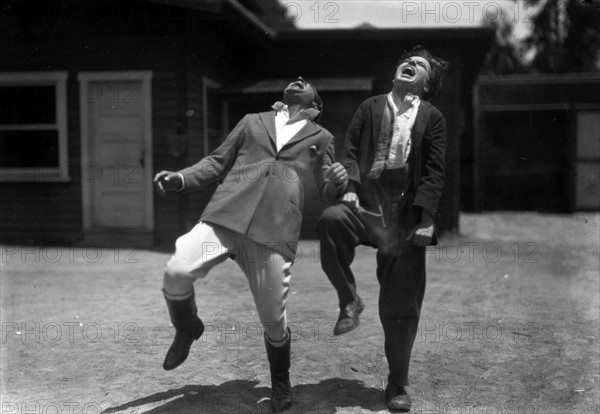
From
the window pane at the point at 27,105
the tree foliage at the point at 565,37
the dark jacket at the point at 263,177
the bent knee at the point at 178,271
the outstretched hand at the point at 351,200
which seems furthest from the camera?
the tree foliage at the point at 565,37

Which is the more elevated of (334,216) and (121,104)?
(121,104)

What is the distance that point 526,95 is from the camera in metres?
17.0

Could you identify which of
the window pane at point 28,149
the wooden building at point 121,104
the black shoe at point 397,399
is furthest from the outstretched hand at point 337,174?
the window pane at point 28,149

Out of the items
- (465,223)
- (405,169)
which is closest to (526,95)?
(465,223)

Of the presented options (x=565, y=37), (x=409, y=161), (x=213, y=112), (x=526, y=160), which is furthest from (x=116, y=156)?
(x=565, y=37)

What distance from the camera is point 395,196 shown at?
11.5 ft

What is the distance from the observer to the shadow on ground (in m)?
3.66

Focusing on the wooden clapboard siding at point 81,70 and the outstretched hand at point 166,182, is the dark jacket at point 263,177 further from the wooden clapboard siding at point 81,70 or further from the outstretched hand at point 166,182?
the wooden clapboard siding at point 81,70

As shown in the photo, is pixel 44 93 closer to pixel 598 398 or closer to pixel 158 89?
pixel 158 89

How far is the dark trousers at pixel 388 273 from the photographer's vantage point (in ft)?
11.3

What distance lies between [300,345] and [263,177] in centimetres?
184

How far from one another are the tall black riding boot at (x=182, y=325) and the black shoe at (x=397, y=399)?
104cm

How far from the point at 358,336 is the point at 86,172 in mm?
6175

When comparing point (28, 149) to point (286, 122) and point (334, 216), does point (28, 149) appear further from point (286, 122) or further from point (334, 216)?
point (334, 216)
